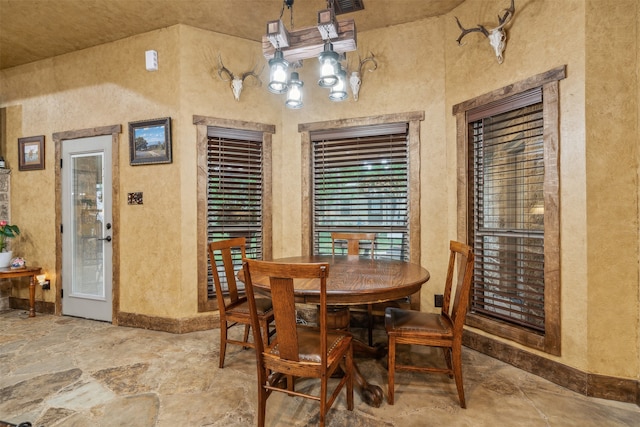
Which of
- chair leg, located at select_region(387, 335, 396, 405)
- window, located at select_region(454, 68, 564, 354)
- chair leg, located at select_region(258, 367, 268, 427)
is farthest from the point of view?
window, located at select_region(454, 68, 564, 354)

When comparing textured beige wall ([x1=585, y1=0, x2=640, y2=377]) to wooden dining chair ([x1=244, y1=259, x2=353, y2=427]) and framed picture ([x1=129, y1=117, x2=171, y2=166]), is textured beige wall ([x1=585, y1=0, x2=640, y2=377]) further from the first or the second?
framed picture ([x1=129, y1=117, x2=171, y2=166])


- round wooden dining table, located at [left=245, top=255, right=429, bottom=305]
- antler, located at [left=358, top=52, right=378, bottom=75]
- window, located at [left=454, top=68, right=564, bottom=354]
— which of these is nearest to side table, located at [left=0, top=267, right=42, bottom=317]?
round wooden dining table, located at [left=245, top=255, right=429, bottom=305]

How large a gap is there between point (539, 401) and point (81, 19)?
503 cm

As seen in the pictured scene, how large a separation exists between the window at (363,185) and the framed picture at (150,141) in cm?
154

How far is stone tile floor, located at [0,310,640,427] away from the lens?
6.30 ft

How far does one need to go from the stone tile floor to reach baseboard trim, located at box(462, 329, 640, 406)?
0.20ft

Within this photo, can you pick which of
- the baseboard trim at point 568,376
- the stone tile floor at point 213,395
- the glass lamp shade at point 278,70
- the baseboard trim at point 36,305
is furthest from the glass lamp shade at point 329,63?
the baseboard trim at point 36,305

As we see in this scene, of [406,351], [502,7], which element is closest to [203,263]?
[406,351]

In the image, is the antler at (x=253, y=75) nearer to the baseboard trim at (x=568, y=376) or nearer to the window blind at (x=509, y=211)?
the window blind at (x=509, y=211)

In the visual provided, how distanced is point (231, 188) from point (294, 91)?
57.1 inches

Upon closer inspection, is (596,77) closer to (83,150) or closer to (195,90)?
(195,90)

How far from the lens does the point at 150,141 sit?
3.47m

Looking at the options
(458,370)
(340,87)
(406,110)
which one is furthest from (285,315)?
(406,110)

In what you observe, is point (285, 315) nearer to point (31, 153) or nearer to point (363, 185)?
point (363, 185)
